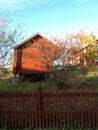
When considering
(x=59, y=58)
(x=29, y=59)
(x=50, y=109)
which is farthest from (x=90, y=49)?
(x=50, y=109)

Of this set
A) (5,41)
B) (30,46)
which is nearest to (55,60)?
(30,46)

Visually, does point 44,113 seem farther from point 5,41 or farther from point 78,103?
point 5,41

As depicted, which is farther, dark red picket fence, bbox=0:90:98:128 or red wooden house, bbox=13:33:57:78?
red wooden house, bbox=13:33:57:78

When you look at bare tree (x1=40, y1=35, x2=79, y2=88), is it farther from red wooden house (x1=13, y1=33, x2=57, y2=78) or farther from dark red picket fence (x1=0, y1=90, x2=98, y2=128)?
dark red picket fence (x1=0, y1=90, x2=98, y2=128)

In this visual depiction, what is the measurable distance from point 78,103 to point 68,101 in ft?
1.33

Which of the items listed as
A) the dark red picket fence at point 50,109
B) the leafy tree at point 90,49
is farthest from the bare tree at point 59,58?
the dark red picket fence at point 50,109

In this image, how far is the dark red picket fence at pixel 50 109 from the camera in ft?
40.5

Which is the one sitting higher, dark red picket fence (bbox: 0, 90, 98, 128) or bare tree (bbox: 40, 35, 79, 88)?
bare tree (bbox: 40, 35, 79, 88)

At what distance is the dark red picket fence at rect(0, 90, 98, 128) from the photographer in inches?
486

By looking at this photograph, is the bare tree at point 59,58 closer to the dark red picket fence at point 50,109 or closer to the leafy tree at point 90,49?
the leafy tree at point 90,49

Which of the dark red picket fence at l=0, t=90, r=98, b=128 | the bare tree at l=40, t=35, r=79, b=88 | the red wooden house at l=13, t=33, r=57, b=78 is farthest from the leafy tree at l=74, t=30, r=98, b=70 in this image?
the dark red picket fence at l=0, t=90, r=98, b=128

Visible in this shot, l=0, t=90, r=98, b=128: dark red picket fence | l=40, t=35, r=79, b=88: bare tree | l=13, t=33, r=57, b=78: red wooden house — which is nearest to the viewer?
l=0, t=90, r=98, b=128: dark red picket fence

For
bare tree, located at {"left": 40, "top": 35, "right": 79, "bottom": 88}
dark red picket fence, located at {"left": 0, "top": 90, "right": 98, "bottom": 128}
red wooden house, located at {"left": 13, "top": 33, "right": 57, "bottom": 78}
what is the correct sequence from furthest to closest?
red wooden house, located at {"left": 13, "top": 33, "right": 57, "bottom": 78} → bare tree, located at {"left": 40, "top": 35, "right": 79, "bottom": 88} → dark red picket fence, located at {"left": 0, "top": 90, "right": 98, "bottom": 128}

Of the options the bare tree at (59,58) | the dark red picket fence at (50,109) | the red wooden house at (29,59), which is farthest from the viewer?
the red wooden house at (29,59)
